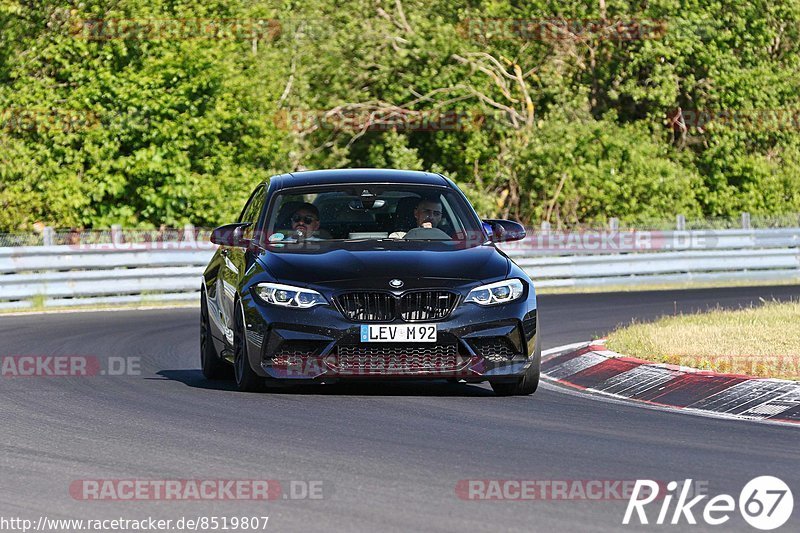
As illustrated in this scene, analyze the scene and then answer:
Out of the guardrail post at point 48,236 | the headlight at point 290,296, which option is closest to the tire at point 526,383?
the headlight at point 290,296

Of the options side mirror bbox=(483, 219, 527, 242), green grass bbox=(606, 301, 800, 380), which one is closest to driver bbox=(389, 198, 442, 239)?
side mirror bbox=(483, 219, 527, 242)

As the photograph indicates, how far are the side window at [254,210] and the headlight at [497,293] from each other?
215 centimetres

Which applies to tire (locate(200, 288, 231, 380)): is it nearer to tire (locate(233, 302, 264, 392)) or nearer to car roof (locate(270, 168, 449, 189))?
tire (locate(233, 302, 264, 392))

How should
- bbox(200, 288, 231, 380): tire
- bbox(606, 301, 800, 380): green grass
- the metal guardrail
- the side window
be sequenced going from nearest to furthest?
bbox(606, 301, 800, 380): green grass < the side window < bbox(200, 288, 231, 380): tire < the metal guardrail

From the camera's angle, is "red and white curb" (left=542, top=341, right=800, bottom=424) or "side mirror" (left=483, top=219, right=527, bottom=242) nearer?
"red and white curb" (left=542, top=341, right=800, bottom=424)

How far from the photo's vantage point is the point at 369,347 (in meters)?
10.3

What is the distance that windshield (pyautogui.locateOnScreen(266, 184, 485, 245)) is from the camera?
11.6 m

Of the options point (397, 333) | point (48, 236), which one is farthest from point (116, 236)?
point (397, 333)

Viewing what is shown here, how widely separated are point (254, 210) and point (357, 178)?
99 centimetres

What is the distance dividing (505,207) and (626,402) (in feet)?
93.2

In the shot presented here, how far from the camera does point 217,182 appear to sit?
111 feet

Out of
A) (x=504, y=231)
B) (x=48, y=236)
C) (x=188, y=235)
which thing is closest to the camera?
(x=504, y=231)

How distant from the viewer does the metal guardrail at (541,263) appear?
24.1 meters

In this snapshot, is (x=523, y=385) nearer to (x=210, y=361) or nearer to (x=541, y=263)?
(x=210, y=361)
